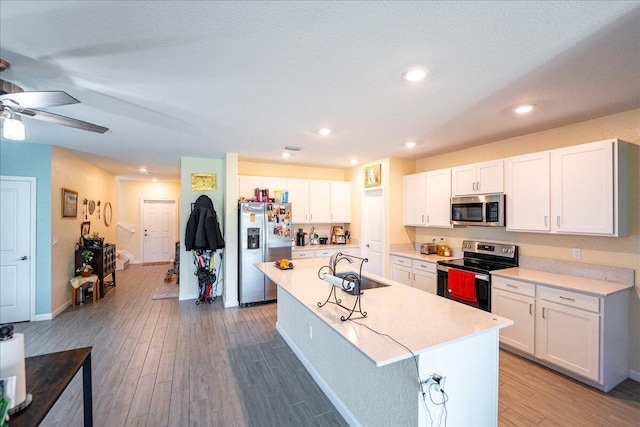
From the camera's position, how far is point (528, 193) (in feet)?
10.3

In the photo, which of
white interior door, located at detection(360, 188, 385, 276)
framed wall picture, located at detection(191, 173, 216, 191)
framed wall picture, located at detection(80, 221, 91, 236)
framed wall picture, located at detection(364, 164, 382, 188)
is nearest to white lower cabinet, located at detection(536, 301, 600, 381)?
white interior door, located at detection(360, 188, 385, 276)

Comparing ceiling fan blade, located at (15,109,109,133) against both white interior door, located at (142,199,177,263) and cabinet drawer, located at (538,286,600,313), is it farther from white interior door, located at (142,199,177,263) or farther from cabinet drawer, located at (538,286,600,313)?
white interior door, located at (142,199,177,263)

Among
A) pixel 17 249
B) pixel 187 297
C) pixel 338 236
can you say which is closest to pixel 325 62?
pixel 338 236

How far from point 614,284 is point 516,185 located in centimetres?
128

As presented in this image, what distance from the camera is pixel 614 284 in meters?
2.64

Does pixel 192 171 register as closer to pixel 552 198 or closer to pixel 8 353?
pixel 8 353

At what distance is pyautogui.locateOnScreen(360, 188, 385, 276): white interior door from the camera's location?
4.98m

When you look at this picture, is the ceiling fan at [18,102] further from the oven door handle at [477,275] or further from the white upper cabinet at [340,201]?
the white upper cabinet at [340,201]

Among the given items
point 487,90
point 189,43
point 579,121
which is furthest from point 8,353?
point 579,121

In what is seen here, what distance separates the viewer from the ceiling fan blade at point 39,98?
169cm

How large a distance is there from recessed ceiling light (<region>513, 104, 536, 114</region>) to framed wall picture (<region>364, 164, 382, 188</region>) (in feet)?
8.17

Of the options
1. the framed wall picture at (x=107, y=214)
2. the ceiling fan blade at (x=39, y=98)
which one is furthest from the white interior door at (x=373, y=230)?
the framed wall picture at (x=107, y=214)

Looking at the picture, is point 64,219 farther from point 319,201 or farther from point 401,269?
point 401,269

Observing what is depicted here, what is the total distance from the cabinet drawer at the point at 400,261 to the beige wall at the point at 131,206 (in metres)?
7.22
